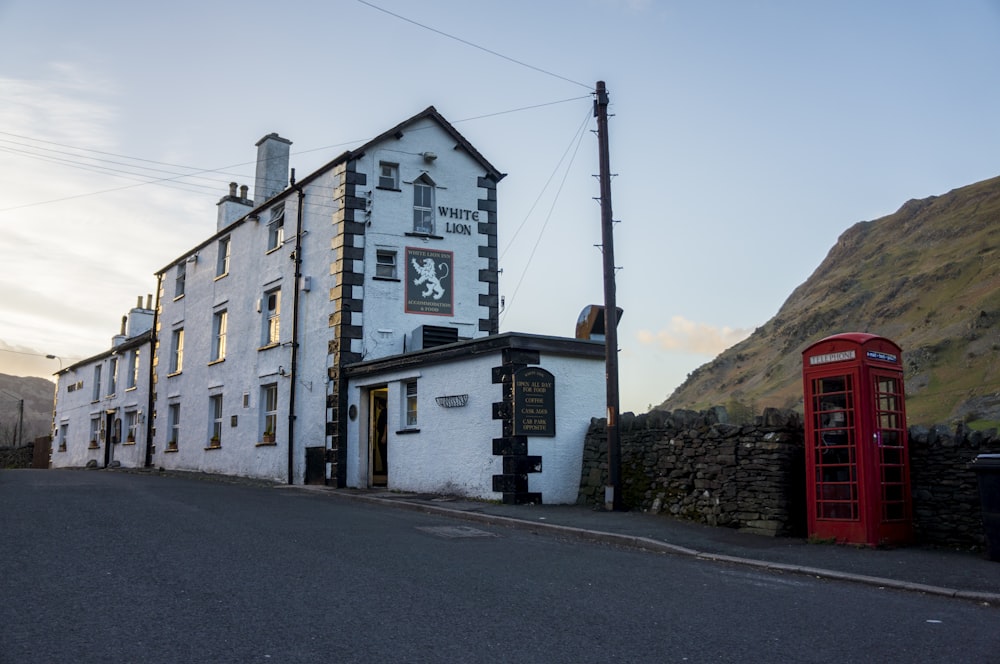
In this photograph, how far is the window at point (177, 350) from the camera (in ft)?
103

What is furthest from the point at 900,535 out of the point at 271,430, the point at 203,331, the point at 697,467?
the point at 203,331

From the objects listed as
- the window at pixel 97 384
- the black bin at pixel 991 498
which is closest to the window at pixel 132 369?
the window at pixel 97 384

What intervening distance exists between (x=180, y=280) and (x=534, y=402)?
21.2m

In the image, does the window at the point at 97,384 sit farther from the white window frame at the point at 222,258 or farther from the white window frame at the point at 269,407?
the white window frame at the point at 269,407

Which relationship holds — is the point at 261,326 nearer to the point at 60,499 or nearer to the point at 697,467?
the point at 60,499

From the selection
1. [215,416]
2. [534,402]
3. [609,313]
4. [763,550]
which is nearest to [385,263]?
[534,402]

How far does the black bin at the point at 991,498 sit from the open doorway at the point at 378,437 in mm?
13200

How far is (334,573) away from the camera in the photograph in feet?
25.7

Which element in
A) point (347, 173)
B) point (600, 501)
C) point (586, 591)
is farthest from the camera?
point (347, 173)

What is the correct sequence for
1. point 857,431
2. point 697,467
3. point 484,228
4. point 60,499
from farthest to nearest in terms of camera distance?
point 484,228 → point 60,499 → point 697,467 → point 857,431

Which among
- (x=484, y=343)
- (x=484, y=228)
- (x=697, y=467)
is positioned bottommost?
(x=697, y=467)

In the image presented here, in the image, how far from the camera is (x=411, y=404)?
18.4 m

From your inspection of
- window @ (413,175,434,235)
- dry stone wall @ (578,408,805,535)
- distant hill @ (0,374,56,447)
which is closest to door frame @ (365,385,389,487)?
window @ (413,175,434,235)

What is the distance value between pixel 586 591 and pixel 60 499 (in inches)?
419
